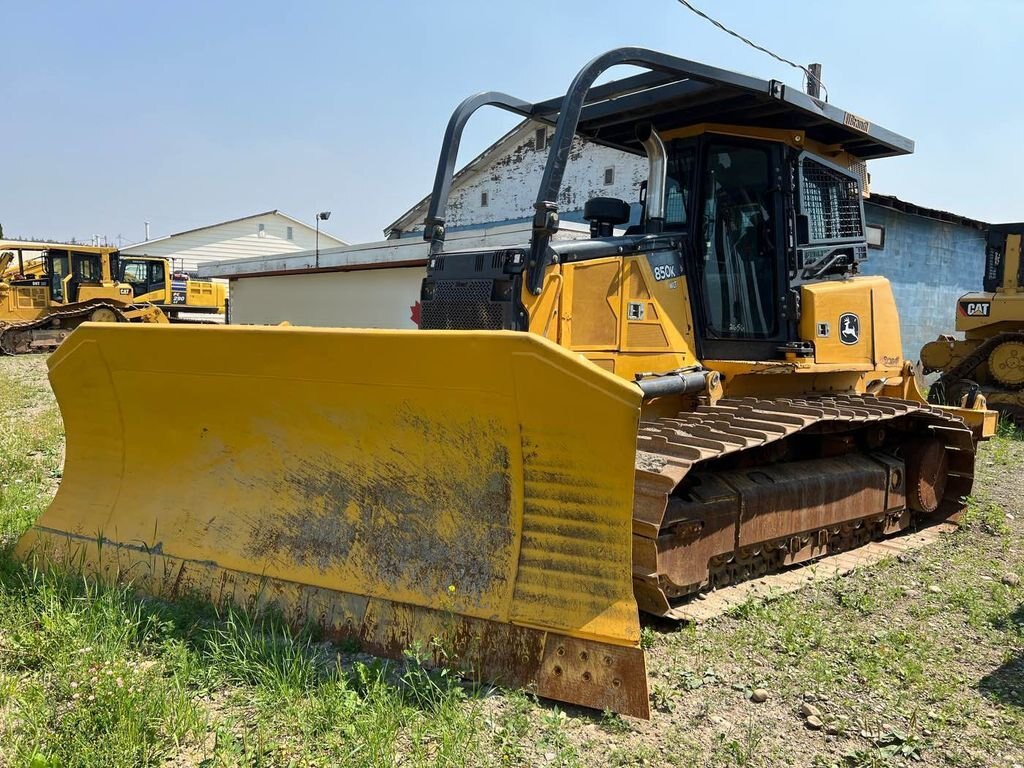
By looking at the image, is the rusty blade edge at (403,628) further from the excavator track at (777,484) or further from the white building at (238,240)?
the white building at (238,240)

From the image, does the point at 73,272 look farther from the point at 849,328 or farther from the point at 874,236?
the point at 849,328

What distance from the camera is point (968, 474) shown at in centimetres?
588

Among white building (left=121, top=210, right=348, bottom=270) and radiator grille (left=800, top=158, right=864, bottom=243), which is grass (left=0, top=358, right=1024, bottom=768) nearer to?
radiator grille (left=800, top=158, right=864, bottom=243)

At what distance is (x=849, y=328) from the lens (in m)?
5.55

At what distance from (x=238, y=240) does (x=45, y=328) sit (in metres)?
26.6

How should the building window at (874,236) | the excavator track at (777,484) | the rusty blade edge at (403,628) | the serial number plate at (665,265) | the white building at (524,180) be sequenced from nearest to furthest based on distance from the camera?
the rusty blade edge at (403,628)
the excavator track at (777,484)
the serial number plate at (665,265)
the building window at (874,236)
the white building at (524,180)

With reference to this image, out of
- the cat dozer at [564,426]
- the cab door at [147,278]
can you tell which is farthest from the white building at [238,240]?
the cat dozer at [564,426]

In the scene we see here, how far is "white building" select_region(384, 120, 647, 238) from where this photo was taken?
18203 mm

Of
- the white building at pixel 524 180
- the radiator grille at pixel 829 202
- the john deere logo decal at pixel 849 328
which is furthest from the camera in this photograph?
the white building at pixel 524 180

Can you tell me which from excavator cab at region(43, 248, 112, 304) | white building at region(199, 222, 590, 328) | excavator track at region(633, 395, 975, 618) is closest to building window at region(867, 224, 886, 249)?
excavator track at region(633, 395, 975, 618)

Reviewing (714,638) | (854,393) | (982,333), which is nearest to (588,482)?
(714,638)

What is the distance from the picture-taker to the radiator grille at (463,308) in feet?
14.1

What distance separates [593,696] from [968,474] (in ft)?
13.8

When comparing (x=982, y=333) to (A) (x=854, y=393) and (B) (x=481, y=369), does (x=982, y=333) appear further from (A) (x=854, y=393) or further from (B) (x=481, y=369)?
(B) (x=481, y=369)
